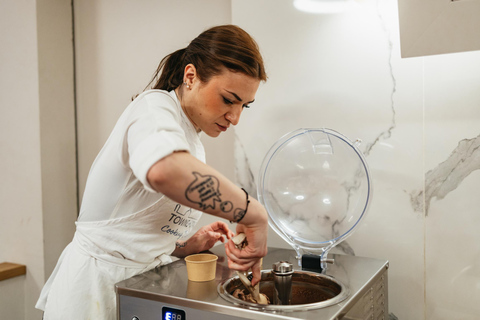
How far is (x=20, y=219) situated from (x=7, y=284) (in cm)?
29

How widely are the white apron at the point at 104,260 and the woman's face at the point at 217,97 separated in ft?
0.76

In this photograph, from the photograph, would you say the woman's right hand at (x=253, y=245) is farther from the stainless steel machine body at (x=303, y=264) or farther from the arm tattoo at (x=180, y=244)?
the arm tattoo at (x=180, y=244)

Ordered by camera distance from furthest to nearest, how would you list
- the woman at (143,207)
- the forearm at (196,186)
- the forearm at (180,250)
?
1. the forearm at (180,250)
2. the woman at (143,207)
3. the forearm at (196,186)

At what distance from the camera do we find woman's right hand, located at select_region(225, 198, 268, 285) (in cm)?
91

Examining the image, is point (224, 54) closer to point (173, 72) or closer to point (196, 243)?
point (173, 72)

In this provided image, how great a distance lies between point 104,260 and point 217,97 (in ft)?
1.65

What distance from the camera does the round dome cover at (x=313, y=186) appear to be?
48.0 inches

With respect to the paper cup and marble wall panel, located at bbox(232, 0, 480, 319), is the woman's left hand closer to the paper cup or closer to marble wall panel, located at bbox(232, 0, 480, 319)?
the paper cup

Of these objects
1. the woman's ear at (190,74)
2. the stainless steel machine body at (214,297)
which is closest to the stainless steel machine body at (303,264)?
the stainless steel machine body at (214,297)

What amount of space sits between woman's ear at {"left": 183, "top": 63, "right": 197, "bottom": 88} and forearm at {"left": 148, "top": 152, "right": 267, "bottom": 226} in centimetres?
35

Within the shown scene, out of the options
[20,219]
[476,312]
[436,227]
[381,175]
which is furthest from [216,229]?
[20,219]

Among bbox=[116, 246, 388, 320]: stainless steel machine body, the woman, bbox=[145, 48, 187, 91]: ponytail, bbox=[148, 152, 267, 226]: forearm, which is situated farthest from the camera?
bbox=[145, 48, 187, 91]: ponytail

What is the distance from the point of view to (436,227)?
1284 mm

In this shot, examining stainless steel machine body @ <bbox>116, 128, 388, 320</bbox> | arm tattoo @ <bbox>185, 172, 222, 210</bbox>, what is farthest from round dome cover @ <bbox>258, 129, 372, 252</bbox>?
arm tattoo @ <bbox>185, 172, 222, 210</bbox>
